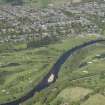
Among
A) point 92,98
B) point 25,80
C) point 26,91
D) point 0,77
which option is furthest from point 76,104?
point 0,77

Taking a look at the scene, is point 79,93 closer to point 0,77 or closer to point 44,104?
point 44,104

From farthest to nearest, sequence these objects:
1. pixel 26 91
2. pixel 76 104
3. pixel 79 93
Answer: pixel 26 91 < pixel 79 93 < pixel 76 104

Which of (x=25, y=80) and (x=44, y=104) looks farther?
(x=25, y=80)

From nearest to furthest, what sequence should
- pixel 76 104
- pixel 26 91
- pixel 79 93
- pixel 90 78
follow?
pixel 76 104, pixel 79 93, pixel 26 91, pixel 90 78

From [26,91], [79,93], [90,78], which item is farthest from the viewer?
[90,78]

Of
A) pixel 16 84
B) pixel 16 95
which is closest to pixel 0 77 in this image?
pixel 16 84

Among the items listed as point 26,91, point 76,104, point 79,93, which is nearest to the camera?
point 76,104

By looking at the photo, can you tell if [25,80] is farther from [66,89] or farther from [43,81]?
[66,89]

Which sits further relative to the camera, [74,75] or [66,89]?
[74,75]
